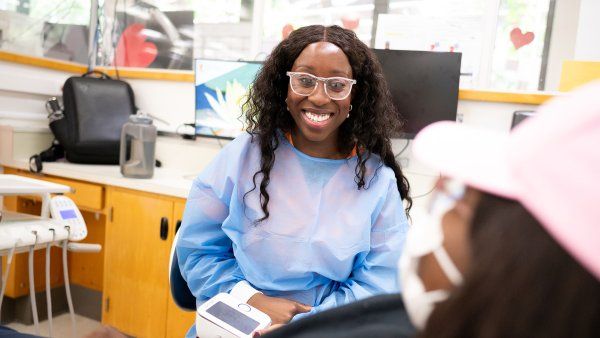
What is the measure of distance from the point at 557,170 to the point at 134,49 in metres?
3.41

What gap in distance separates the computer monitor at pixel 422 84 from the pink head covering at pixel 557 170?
1.52 meters

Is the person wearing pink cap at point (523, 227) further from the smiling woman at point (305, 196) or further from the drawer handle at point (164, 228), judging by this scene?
the drawer handle at point (164, 228)

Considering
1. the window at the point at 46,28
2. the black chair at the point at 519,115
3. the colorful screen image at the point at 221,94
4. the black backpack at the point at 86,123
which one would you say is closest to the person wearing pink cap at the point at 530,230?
the black chair at the point at 519,115

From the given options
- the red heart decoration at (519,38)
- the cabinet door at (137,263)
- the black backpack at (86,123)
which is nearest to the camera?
the cabinet door at (137,263)

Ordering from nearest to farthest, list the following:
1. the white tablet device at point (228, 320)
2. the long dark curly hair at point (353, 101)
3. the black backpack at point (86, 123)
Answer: the white tablet device at point (228, 320), the long dark curly hair at point (353, 101), the black backpack at point (86, 123)

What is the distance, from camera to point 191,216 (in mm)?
1226

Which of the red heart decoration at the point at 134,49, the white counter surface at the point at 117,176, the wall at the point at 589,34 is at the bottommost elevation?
the white counter surface at the point at 117,176

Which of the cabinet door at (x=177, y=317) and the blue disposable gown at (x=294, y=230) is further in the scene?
the cabinet door at (x=177, y=317)

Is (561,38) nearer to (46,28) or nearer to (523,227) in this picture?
(46,28)

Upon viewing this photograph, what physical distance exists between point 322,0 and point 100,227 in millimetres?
2168

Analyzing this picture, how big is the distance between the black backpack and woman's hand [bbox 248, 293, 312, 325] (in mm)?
1635

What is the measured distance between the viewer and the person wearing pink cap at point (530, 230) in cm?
32

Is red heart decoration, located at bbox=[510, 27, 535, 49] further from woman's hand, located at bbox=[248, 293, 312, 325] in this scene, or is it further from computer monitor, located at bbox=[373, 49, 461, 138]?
woman's hand, located at bbox=[248, 293, 312, 325]

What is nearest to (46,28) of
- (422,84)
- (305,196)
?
(422,84)
